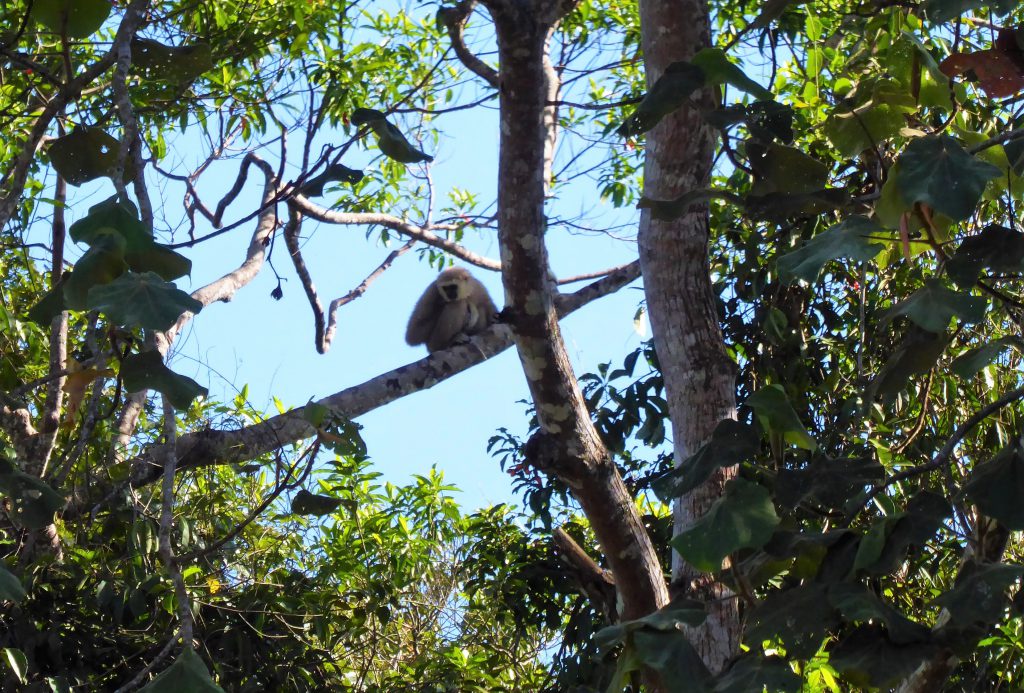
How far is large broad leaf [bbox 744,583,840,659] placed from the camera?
168 cm

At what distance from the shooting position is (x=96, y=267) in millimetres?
1870

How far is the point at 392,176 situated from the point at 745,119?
5648 mm

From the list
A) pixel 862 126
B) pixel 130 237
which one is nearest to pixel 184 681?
pixel 130 237

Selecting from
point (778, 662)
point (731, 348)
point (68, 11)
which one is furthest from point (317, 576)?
point (778, 662)

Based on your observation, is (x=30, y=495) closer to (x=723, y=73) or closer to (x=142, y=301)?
(x=142, y=301)

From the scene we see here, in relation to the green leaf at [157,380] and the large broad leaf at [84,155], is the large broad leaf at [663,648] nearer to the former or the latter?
the green leaf at [157,380]

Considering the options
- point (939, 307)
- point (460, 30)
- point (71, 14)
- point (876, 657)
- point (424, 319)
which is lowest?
point (876, 657)

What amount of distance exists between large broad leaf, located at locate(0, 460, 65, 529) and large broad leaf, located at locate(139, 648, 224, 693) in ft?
2.64

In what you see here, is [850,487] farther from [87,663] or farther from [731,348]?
[87,663]

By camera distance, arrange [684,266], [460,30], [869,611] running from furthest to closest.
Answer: [460,30]
[684,266]
[869,611]

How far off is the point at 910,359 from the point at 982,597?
0.70 meters

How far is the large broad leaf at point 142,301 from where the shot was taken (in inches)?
66.8

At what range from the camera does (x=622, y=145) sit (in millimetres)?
A: 7383

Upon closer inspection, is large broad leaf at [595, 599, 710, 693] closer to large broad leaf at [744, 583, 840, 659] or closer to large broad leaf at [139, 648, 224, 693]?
large broad leaf at [744, 583, 840, 659]
